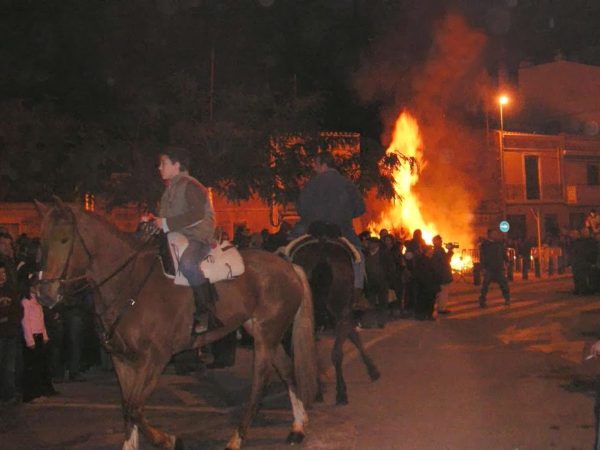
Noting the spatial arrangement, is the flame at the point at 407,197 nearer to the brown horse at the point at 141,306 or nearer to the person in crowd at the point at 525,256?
the person in crowd at the point at 525,256

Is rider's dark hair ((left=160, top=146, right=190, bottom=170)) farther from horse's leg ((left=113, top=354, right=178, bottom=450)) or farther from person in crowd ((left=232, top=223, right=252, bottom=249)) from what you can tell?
person in crowd ((left=232, top=223, right=252, bottom=249))

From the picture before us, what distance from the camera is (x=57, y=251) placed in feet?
21.5

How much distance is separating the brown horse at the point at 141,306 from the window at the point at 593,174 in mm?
49993

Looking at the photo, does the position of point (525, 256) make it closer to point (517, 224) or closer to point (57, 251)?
point (517, 224)

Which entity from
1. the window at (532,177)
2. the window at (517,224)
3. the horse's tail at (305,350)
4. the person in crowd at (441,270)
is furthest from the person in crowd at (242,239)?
the window at (532,177)

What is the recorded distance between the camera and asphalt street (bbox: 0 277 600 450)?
23.9 ft

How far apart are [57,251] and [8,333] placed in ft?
10.2

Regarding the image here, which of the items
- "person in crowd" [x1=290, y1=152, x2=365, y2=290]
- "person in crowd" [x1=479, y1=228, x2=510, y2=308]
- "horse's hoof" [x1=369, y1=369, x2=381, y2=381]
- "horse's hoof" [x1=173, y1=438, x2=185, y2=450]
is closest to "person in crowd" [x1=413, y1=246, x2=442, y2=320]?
"person in crowd" [x1=479, y1=228, x2=510, y2=308]

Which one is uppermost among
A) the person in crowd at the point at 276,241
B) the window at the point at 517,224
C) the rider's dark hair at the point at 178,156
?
the window at the point at 517,224

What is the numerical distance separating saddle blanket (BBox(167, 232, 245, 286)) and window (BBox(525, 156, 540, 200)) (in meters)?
46.4

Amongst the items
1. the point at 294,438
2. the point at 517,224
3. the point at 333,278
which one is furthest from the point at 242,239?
the point at 517,224

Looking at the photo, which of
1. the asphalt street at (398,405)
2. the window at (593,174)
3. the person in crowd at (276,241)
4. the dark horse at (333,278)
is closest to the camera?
the asphalt street at (398,405)

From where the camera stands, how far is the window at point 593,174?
176ft

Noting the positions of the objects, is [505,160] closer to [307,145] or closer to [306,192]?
[307,145]
